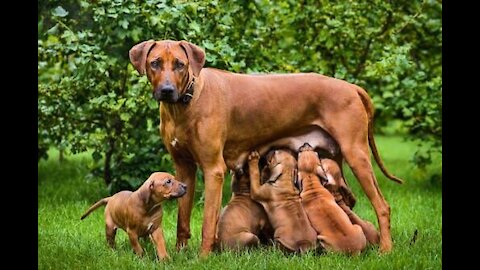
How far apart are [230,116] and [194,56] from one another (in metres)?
0.57

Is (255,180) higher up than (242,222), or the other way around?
(255,180)

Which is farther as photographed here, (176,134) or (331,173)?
(331,173)

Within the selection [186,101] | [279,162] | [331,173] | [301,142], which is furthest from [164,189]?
[331,173]

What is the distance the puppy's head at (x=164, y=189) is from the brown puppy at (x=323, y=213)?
95 centimetres

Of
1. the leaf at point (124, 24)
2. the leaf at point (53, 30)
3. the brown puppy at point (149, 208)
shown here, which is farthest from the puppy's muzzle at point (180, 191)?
the leaf at point (53, 30)

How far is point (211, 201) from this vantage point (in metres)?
6.28

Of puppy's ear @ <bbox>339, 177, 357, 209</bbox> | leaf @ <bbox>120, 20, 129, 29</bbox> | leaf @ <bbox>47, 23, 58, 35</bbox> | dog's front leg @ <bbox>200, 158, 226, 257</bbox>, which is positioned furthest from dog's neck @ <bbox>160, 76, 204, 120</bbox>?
leaf @ <bbox>47, 23, 58, 35</bbox>

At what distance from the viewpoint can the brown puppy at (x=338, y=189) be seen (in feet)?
21.6

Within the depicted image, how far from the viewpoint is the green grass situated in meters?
5.83

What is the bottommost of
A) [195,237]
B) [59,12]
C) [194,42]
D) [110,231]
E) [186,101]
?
[195,237]

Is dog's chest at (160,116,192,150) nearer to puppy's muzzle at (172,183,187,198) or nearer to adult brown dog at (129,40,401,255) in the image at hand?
adult brown dog at (129,40,401,255)

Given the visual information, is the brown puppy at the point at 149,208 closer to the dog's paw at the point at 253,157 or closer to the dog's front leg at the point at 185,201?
the dog's front leg at the point at 185,201

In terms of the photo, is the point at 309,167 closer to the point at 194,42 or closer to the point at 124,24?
the point at 194,42

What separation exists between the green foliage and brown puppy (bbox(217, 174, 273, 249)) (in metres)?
1.94
